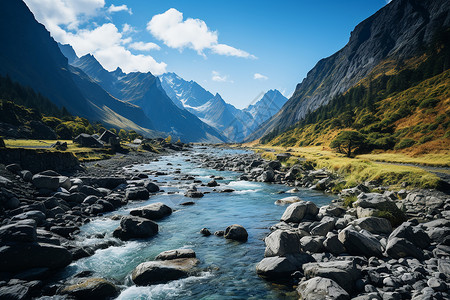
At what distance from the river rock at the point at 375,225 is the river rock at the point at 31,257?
15666 mm

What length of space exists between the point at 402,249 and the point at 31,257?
16277 mm

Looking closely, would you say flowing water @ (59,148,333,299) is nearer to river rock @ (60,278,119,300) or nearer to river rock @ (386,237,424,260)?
river rock @ (60,278,119,300)

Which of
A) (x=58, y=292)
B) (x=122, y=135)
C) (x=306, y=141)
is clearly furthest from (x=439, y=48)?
(x=122, y=135)

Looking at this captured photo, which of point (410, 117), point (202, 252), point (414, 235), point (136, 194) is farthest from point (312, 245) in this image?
point (410, 117)

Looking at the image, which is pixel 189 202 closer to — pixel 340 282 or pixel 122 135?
pixel 340 282

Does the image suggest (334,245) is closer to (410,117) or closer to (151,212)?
(151,212)

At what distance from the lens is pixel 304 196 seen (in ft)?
82.1

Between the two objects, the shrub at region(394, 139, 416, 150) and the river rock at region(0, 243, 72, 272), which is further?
the shrub at region(394, 139, 416, 150)

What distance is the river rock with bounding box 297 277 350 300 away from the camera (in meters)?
7.47

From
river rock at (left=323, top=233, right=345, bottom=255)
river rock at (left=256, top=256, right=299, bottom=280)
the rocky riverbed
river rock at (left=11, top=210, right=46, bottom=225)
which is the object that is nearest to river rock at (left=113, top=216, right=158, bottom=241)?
the rocky riverbed

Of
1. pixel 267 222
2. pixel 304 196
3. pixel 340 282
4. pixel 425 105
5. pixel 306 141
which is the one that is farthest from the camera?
pixel 306 141

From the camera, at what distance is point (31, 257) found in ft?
32.4

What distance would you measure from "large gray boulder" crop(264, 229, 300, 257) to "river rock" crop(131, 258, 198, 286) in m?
4.03

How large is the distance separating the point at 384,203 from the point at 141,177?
108 feet
